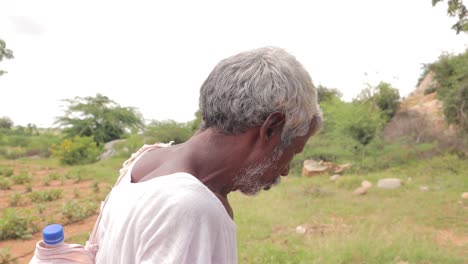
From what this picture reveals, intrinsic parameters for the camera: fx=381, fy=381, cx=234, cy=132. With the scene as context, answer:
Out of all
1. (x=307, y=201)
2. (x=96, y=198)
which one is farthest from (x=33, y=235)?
(x=307, y=201)

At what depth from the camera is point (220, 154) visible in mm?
1057

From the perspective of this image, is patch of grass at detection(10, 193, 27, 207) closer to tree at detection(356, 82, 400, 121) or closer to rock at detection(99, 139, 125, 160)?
rock at detection(99, 139, 125, 160)

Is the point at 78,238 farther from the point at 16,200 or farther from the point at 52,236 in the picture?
the point at 52,236

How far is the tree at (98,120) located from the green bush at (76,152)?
12.8 feet

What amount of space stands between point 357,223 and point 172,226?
5455 millimetres

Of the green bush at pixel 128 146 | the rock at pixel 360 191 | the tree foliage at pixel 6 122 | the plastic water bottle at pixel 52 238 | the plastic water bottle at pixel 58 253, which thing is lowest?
the tree foliage at pixel 6 122

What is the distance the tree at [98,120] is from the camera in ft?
69.5

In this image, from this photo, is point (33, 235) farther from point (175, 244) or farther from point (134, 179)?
point (175, 244)

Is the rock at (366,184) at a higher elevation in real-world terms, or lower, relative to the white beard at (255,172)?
lower

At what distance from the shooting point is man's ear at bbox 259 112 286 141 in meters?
1.02

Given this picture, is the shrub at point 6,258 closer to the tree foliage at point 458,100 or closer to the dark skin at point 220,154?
the dark skin at point 220,154

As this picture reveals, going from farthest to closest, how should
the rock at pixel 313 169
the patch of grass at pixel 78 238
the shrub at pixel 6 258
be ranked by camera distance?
the rock at pixel 313 169 < the patch of grass at pixel 78 238 < the shrub at pixel 6 258

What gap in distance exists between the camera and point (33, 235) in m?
5.47

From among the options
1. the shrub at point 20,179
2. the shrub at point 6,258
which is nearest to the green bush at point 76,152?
the shrub at point 20,179
